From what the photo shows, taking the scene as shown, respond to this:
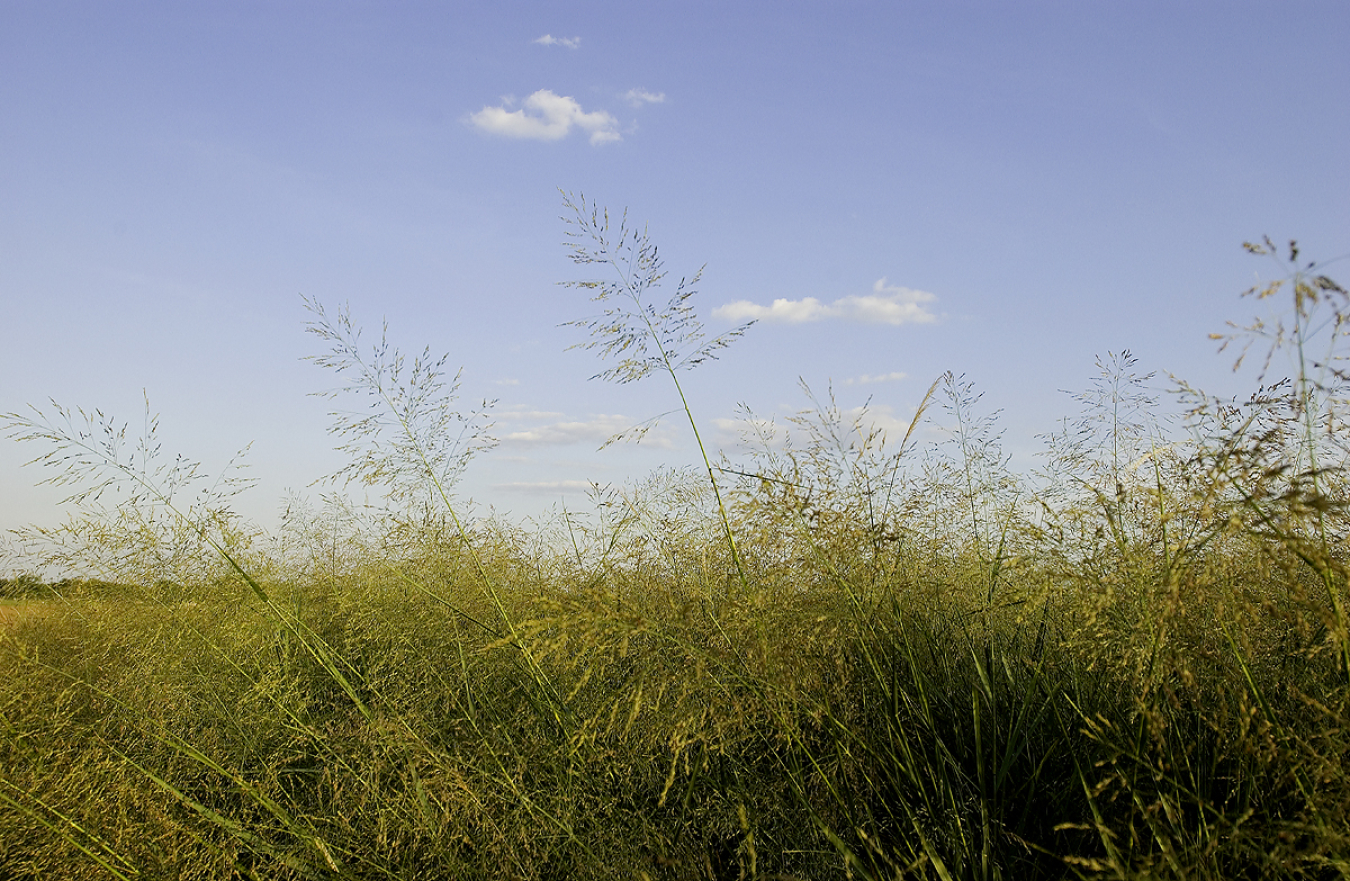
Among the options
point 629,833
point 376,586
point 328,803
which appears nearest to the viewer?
point 629,833

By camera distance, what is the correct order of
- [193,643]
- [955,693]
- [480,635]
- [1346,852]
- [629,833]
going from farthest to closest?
[193,643]
[480,635]
[955,693]
[629,833]
[1346,852]

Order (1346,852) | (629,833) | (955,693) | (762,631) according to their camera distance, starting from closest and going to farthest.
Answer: (1346,852), (762,631), (629,833), (955,693)

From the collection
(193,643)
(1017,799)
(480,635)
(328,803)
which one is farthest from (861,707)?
(193,643)

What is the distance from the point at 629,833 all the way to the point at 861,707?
2.53 feet

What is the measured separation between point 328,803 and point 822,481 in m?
1.95

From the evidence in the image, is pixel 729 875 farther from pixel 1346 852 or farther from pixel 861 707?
pixel 1346 852

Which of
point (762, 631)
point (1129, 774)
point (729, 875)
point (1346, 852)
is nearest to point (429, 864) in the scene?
point (729, 875)

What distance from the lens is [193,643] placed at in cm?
375

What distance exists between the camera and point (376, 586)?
4008mm

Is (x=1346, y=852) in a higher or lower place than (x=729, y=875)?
higher

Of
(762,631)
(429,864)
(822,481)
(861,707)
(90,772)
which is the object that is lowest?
(429,864)

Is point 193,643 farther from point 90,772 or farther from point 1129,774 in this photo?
point 1129,774

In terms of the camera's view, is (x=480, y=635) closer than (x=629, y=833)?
No

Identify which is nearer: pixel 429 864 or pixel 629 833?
pixel 629 833
